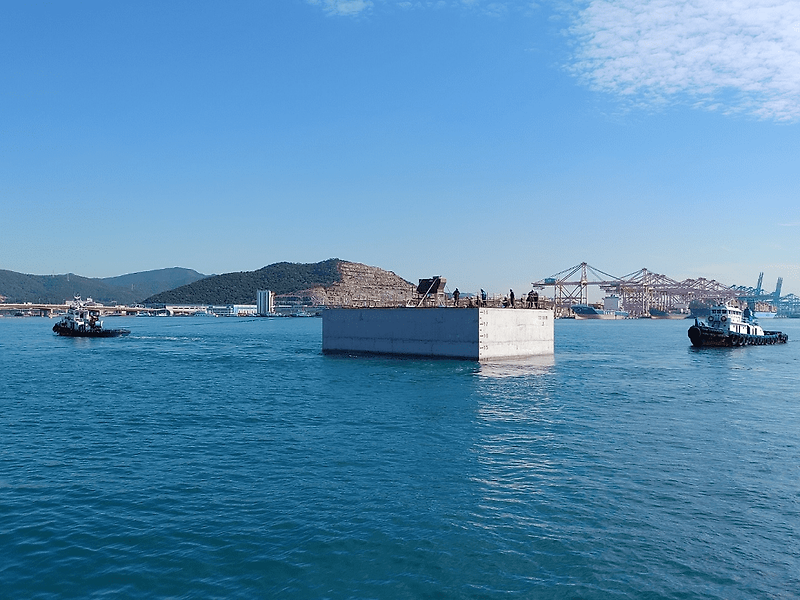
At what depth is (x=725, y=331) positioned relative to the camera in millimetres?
76875

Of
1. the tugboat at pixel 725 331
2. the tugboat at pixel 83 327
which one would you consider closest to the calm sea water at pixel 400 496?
the tugboat at pixel 725 331

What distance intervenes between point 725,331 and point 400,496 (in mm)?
75530

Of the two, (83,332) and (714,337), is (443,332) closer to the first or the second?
(714,337)

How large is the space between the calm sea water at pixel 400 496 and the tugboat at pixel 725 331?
45469 millimetres

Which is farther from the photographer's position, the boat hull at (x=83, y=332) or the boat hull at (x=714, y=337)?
the boat hull at (x=83, y=332)

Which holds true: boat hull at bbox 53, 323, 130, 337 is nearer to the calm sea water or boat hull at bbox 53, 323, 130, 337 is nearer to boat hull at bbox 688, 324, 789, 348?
the calm sea water

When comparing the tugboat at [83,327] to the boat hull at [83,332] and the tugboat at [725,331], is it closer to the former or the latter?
the boat hull at [83,332]

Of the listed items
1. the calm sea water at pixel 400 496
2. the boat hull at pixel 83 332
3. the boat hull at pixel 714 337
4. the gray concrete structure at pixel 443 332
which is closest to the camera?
the calm sea water at pixel 400 496

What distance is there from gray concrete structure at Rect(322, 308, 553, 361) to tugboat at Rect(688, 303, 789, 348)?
30928 mm

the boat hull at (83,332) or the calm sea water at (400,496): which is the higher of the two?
the boat hull at (83,332)

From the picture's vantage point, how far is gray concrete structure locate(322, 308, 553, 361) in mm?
46525

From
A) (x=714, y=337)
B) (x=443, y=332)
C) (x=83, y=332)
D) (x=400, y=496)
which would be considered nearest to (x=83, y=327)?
(x=83, y=332)

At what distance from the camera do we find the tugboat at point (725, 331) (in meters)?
75.1

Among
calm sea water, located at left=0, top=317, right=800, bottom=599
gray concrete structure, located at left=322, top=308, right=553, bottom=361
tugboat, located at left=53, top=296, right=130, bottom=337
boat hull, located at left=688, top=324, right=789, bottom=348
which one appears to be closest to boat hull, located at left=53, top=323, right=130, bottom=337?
tugboat, located at left=53, top=296, right=130, bottom=337
